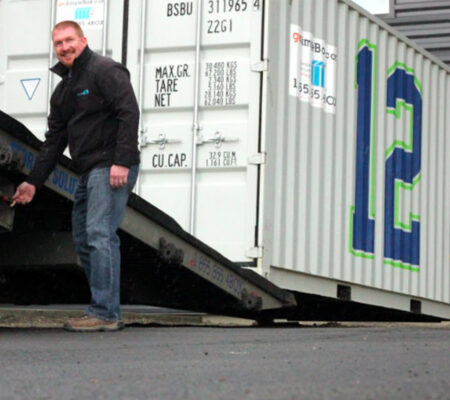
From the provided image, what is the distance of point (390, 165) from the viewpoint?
12.0 meters

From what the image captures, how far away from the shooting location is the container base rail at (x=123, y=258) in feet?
26.0

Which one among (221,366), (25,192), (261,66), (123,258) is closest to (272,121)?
(261,66)

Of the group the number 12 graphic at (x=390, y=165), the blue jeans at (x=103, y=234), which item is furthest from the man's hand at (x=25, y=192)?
the number 12 graphic at (x=390, y=165)

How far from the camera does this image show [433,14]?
1694cm

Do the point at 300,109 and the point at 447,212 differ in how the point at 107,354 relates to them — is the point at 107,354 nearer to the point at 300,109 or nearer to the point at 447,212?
the point at 300,109

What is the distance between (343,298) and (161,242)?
3.08m

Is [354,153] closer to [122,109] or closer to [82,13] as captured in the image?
[82,13]

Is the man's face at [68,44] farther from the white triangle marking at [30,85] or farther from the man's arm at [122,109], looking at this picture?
the white triangle marking at [30,85]

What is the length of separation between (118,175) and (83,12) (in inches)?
134

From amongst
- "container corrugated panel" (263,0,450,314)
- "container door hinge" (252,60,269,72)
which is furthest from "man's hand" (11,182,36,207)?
"container door hinge" (252,60,269,72)

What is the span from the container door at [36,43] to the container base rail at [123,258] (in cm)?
180

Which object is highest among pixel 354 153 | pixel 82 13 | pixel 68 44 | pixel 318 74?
pixel 82 13

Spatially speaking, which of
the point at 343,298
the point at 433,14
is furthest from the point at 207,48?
the point at 433,14

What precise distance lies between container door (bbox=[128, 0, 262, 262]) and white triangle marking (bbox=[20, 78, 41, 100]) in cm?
99
